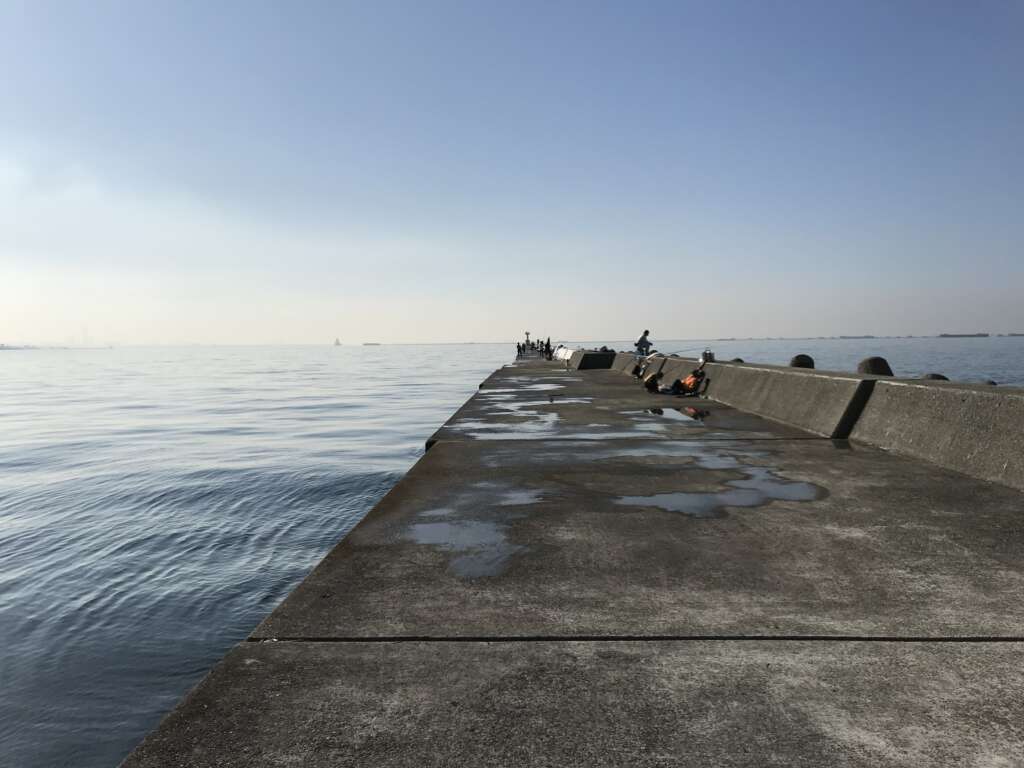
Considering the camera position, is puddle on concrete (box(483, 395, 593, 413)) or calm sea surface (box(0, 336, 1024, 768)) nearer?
calm sea surface (box(0, 336, 1024, 768))

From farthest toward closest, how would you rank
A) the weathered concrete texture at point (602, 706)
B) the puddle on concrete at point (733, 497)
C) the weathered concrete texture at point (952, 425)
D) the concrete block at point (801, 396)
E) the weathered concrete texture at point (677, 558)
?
the concrete block at point (801, 396), the weathered concrete texture at point (952, 425), the puddle on concrete at point (733, 497), the weathered concrete texture at point (677, 558), the weathered concrete texture at point (602, 706)

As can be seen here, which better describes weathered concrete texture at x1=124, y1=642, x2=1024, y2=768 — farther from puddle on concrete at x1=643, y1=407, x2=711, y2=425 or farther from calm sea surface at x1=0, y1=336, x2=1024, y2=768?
puddle on concrete at x1=643, y1=407, x2=711, y2=425

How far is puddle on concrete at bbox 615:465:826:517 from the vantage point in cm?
495

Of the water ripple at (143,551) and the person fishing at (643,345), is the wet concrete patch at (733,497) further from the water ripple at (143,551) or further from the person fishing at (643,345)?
the person fishing at (643,345)

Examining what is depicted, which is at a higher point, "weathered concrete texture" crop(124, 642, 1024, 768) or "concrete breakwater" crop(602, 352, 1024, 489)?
"concrete breakwater" crop(602, 352, 1024, 489)

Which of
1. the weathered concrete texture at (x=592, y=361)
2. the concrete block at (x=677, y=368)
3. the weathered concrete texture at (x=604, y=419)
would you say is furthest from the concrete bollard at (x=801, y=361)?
the weathered concrete texture at (x=592, y=361)

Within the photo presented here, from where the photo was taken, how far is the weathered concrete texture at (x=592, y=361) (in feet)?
108

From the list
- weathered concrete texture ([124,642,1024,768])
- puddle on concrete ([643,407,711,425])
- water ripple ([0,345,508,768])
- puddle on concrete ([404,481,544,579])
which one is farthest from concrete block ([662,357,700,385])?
weathered concrete texture ([124,642,1024,768])

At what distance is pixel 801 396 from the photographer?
9961mm

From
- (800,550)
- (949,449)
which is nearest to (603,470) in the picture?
(800,550)

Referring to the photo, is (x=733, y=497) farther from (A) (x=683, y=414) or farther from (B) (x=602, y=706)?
(A) (x=683, y=414)

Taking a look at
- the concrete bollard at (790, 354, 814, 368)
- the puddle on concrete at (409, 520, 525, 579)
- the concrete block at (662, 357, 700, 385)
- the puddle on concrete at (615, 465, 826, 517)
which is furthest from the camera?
the concrete bollard at (790, 354, 814, 368)

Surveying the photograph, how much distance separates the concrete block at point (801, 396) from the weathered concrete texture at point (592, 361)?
18.7m

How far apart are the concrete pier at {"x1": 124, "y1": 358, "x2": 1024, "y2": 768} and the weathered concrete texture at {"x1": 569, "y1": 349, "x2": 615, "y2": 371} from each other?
27148mm
